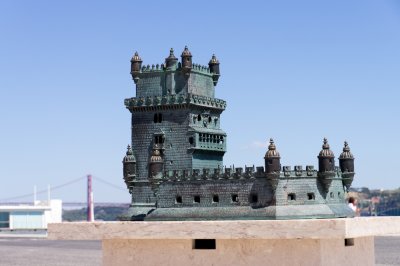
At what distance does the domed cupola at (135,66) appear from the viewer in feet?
125

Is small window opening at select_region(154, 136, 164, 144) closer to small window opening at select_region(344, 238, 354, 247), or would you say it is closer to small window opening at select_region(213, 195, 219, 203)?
small window opening at select_region(213, 195, 219, 203)

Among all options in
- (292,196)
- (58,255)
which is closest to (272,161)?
(292,196)

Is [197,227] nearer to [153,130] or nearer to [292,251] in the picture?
[292,251]

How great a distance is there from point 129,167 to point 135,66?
16.1ft

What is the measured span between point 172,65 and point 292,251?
39.1 ft

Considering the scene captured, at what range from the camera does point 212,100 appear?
122 feet

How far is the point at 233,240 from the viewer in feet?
99.9

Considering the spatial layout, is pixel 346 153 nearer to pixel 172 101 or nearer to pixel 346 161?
pixel 346 161

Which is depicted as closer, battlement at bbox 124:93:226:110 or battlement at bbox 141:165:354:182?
battlement at bbox 141:165:354:182

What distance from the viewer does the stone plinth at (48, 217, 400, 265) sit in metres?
28.9

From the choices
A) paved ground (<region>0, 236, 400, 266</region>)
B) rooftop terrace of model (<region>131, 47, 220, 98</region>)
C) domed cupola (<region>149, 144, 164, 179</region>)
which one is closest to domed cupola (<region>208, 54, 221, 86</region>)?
rooftop terrace of model (<region>131, 47, 220, 98</region>)

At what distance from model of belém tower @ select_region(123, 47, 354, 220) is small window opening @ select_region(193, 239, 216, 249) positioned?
283 cm

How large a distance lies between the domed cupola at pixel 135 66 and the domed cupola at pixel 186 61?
97.7 inches

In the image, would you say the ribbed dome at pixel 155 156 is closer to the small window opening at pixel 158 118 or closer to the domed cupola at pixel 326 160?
the small window opening at pixel 158 118
